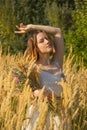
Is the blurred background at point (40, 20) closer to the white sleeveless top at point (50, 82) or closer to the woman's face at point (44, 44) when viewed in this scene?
the woman's face at point (44, 44)

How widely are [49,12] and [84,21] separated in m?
4.17

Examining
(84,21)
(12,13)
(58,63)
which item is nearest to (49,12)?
(12,13)

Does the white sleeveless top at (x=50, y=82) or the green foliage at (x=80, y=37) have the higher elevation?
the white sleeveless top at (x=50, y=82)

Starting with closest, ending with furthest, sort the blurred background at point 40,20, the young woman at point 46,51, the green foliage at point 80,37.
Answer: the young woman at point 46,51 < the green foliage at point 80,37 < the blurred background at point 40,20

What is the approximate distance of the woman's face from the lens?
3643 mm

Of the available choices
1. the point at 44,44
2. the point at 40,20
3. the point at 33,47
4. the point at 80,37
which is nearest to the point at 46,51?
the point at 44,44

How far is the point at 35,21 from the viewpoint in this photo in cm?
1481

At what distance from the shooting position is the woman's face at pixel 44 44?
3.64m

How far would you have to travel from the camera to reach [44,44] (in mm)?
3656

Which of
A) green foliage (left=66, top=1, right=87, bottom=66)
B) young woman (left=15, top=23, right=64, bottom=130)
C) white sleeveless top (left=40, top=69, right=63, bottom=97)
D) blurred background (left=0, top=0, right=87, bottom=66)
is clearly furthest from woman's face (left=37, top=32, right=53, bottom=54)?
green foliage (left=66, top=1, right=87, bottom=66)

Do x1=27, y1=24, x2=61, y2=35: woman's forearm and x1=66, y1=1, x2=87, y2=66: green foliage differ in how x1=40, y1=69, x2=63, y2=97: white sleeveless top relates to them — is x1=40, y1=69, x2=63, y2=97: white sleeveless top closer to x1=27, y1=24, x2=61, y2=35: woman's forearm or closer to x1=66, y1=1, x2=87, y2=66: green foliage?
x1=27, y1=24, x2=61, y2=35: woman's forearm

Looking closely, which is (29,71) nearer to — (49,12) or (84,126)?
(84,126)

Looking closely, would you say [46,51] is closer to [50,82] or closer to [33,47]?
[33,47]

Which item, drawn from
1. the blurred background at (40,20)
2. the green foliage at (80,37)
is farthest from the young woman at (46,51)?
the green foliage at (80,37)
